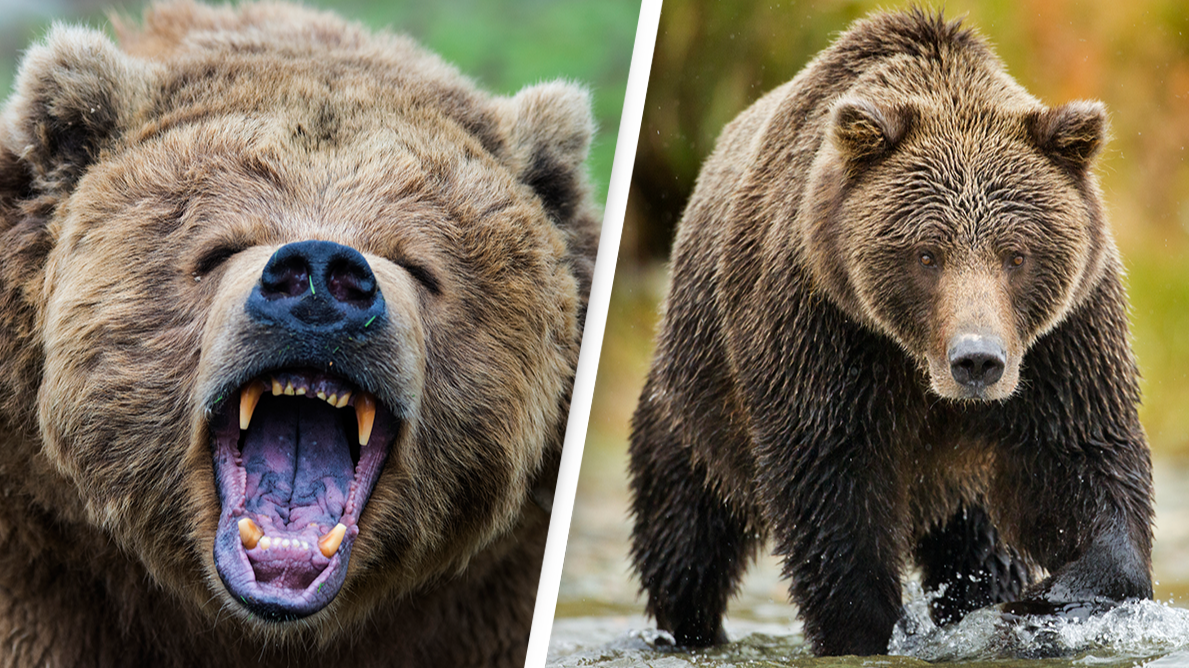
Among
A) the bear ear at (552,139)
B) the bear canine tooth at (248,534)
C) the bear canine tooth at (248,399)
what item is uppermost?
the bear ear at (552,139)

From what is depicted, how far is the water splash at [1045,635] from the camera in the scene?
276cm

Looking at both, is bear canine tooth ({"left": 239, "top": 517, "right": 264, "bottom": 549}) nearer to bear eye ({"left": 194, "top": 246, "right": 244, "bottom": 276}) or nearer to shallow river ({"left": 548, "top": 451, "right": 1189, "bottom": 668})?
bear eye ({"left": 194, "top": 246, "right": 244, "bottom": 276})

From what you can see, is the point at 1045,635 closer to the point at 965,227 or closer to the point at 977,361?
the point at 977,361

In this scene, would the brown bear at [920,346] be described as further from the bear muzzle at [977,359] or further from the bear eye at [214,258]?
the bear eye at [214,258]

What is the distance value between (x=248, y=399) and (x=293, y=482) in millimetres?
223

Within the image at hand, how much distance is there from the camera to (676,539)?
334 cm


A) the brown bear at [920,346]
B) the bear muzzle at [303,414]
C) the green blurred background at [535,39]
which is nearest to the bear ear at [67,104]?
the bear muzzle at [303,414]

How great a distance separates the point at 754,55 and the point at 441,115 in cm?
93

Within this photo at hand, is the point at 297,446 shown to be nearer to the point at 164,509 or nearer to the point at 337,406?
the point at 337,406

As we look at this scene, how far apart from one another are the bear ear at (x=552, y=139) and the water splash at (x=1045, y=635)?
1355 mm

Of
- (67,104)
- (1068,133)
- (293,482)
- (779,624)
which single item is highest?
(1068,133)

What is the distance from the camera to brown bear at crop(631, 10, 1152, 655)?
8.86 ft

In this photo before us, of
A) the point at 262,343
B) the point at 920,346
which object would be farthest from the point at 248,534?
the point at 920,346

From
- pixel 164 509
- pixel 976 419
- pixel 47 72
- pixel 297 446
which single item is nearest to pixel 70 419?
pixel 164 509
